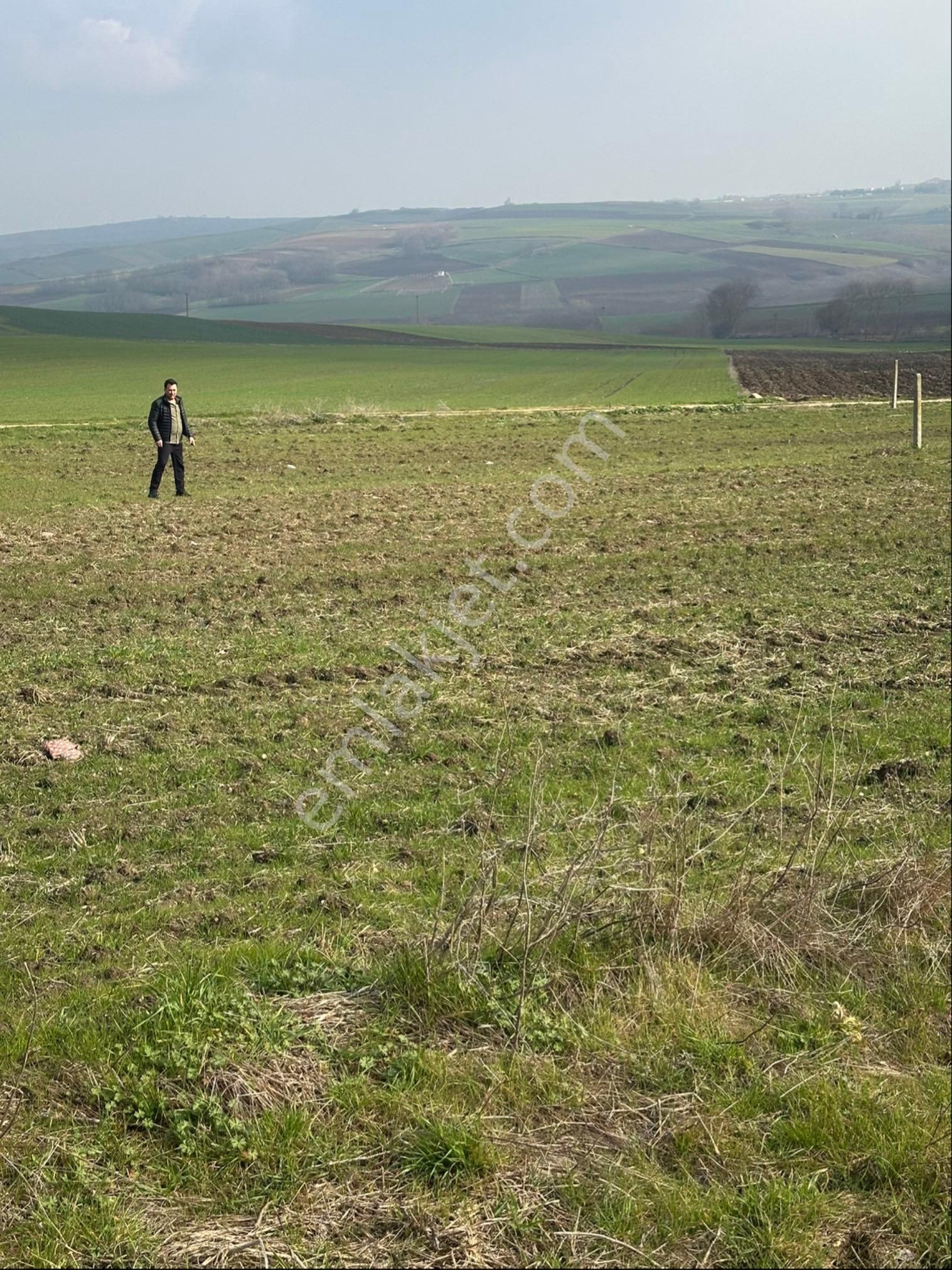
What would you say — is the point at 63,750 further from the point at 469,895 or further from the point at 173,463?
the point at 173,463

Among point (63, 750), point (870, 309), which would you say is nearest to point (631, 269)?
point (870, 309)

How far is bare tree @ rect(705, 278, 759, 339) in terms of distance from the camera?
984 cm

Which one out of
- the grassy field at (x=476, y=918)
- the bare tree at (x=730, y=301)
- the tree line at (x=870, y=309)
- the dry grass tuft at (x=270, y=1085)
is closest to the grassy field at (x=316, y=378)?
the grassy field at (x=476, y=918)

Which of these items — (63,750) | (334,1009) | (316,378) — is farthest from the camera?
(316,378)

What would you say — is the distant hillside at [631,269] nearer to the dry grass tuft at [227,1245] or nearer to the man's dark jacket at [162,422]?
the man's dark jacket at [162,422]

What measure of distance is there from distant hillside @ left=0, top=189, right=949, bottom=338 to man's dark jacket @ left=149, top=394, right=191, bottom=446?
2090 mm

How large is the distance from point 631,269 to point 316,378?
10891 mm

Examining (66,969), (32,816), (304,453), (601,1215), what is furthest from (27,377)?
(304,453)

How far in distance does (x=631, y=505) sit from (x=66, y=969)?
1673cm

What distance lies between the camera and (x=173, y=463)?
18812mm

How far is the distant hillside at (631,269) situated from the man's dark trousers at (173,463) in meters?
2.87

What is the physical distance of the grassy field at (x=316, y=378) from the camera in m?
16.7

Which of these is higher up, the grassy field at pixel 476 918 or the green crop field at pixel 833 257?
the green crop field at pixel 833 257

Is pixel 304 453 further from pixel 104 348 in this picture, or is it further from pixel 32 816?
pixel 32 816
